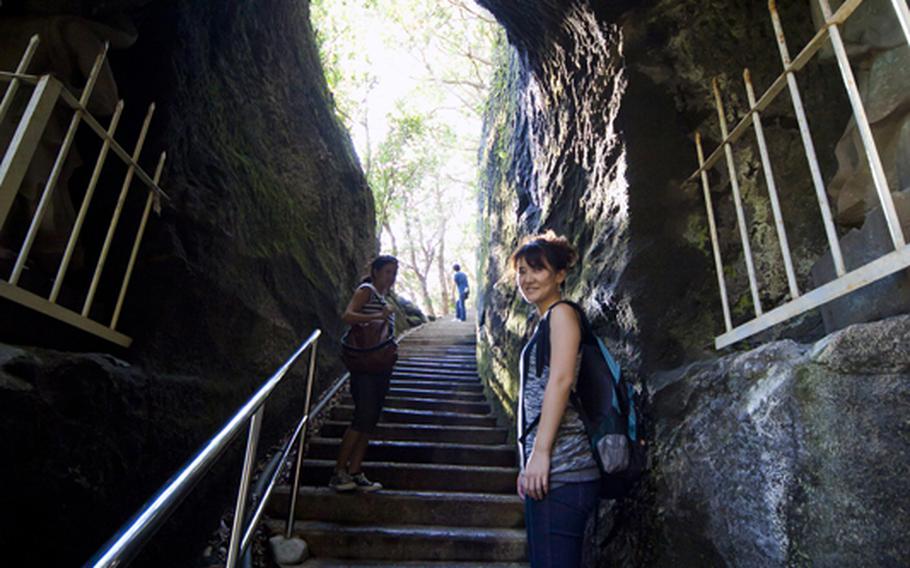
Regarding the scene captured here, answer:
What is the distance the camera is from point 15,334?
221 cm

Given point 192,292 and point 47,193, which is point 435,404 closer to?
point 192,292

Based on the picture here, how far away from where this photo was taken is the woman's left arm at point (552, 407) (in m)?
1.51

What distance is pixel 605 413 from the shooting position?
5.29 ft

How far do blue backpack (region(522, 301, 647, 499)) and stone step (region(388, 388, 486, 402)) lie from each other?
378 centimetres

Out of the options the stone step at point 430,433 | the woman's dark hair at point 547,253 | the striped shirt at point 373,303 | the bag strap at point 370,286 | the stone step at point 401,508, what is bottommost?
the stone step at point 401,508

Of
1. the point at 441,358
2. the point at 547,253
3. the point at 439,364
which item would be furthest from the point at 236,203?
the point at 441,358

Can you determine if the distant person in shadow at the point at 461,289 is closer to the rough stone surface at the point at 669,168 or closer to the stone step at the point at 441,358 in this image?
the stone step at the point at 441,358

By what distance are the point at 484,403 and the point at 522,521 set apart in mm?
2345

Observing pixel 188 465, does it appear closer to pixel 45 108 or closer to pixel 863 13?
pixel 45 108

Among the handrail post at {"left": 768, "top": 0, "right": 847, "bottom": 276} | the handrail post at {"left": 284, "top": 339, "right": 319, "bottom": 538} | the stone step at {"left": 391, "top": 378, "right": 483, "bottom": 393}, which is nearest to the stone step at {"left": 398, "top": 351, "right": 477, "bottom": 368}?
the stone step at {"left": 391, "top": 378, "right": 483, "bottom": 393}

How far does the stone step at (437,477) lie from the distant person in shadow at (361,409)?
0.29 meters

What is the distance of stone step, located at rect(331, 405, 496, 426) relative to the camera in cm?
470

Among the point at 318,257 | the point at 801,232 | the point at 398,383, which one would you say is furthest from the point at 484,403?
the point at 801,232

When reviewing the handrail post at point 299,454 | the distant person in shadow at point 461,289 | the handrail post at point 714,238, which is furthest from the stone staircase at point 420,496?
the distant person in shadow at point 461,289
